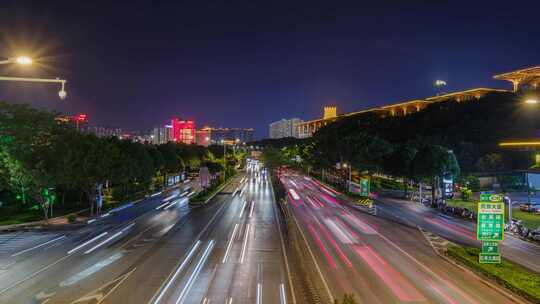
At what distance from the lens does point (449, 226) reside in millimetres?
35750

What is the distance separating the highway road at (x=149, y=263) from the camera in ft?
57.7

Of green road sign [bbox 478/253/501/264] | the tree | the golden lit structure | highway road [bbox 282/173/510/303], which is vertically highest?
the golden lit structure

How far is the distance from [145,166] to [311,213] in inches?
1077

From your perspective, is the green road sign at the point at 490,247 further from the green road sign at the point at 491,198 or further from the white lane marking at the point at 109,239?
the white lane marking at the point at 109,239

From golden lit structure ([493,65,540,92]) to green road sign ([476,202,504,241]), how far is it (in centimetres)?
10980

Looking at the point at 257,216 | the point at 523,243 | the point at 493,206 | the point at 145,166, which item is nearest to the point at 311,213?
the point at 257,216

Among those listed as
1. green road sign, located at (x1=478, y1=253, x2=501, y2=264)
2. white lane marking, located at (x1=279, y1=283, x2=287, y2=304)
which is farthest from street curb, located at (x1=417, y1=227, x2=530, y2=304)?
white lane marking, located at (x1=279, y1=283, x2=287, y2=304)

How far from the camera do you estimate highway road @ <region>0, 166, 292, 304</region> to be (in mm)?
17594

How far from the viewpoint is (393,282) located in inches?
770

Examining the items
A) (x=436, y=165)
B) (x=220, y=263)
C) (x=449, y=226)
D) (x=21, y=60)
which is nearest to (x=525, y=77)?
(x=436, y=165)

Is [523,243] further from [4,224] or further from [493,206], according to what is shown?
[4,224]

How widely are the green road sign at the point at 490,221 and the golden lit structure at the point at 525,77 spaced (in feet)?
360

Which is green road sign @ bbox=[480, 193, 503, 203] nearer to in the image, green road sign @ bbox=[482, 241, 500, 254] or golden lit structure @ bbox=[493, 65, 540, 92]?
green road sign @ bbox=[482, 241, 500, 254]

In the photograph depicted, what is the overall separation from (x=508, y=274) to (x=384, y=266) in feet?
20.5
